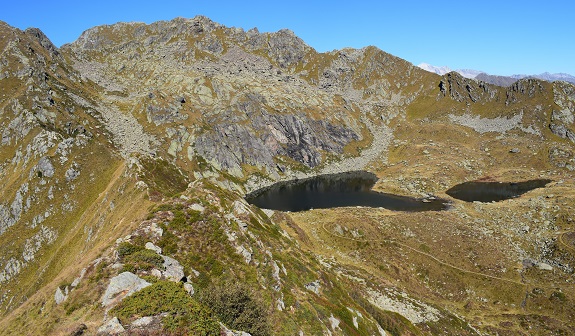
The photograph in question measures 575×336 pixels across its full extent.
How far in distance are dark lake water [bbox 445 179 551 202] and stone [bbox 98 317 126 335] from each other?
488ft

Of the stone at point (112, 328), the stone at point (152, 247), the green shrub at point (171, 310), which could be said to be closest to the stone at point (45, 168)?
the stone at point (152, 247)

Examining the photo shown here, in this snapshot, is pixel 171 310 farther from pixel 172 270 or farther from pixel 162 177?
pixel 162 177

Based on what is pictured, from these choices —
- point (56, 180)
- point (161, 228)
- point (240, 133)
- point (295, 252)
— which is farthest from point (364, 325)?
point (240, 133)

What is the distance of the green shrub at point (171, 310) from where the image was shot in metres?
19.7

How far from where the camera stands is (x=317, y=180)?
7367 inches

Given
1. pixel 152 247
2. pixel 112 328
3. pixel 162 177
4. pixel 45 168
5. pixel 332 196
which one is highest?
pixel 45 168

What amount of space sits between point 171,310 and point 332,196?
137 metres

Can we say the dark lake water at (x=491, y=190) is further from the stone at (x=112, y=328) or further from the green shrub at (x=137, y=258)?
the stone at (x=112, y=328)

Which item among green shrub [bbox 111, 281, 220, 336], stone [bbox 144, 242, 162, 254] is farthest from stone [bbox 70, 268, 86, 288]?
green shrub [bbox 111, 281, 220, 336]

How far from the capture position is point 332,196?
155 metres

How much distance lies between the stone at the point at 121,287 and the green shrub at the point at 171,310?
1243 mm

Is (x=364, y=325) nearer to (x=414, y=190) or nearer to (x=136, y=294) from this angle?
(x=136, y=294)

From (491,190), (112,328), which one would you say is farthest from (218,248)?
(491,190)

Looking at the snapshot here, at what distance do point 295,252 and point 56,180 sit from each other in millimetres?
73413
